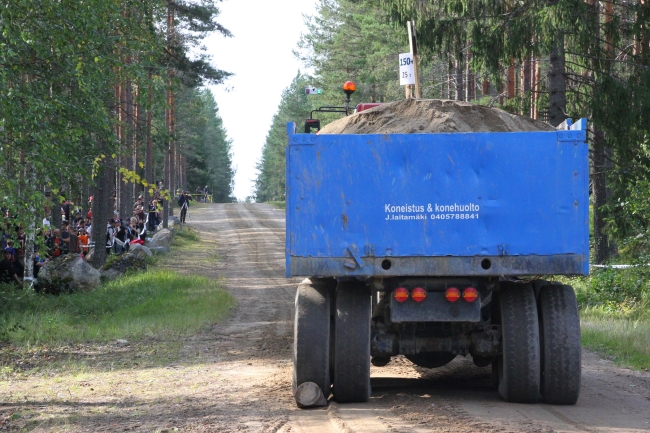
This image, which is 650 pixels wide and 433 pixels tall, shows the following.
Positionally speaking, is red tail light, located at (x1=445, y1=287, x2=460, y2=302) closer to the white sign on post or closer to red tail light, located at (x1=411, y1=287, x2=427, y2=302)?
red tail light, located at (x1=411, y1=287, x2=427, y2=302)

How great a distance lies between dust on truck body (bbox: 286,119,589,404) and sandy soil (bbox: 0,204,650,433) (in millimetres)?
495

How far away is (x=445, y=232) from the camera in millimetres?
7293

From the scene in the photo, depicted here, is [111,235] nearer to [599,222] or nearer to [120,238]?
[120,238]

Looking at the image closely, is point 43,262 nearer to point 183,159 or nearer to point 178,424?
point 178,424

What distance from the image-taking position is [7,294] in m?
16.5

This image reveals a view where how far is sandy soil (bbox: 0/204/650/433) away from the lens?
6895mm

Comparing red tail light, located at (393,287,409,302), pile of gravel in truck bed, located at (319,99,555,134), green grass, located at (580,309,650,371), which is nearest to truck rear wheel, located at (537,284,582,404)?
red tail light, located at (393,287,409,302)

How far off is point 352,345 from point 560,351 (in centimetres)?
196

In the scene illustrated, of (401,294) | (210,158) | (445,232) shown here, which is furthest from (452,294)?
(210,158)

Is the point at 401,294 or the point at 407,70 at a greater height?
the point at 407,70

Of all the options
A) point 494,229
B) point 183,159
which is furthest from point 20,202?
point 183,159

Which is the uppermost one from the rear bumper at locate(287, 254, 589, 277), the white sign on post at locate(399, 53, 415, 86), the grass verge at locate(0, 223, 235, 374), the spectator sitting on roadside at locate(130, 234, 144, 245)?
the white sign on post at locate(399, 53, 415, 86)

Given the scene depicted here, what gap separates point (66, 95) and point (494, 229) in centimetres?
861

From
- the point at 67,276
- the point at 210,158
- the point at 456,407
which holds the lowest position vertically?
the point at 456,407
